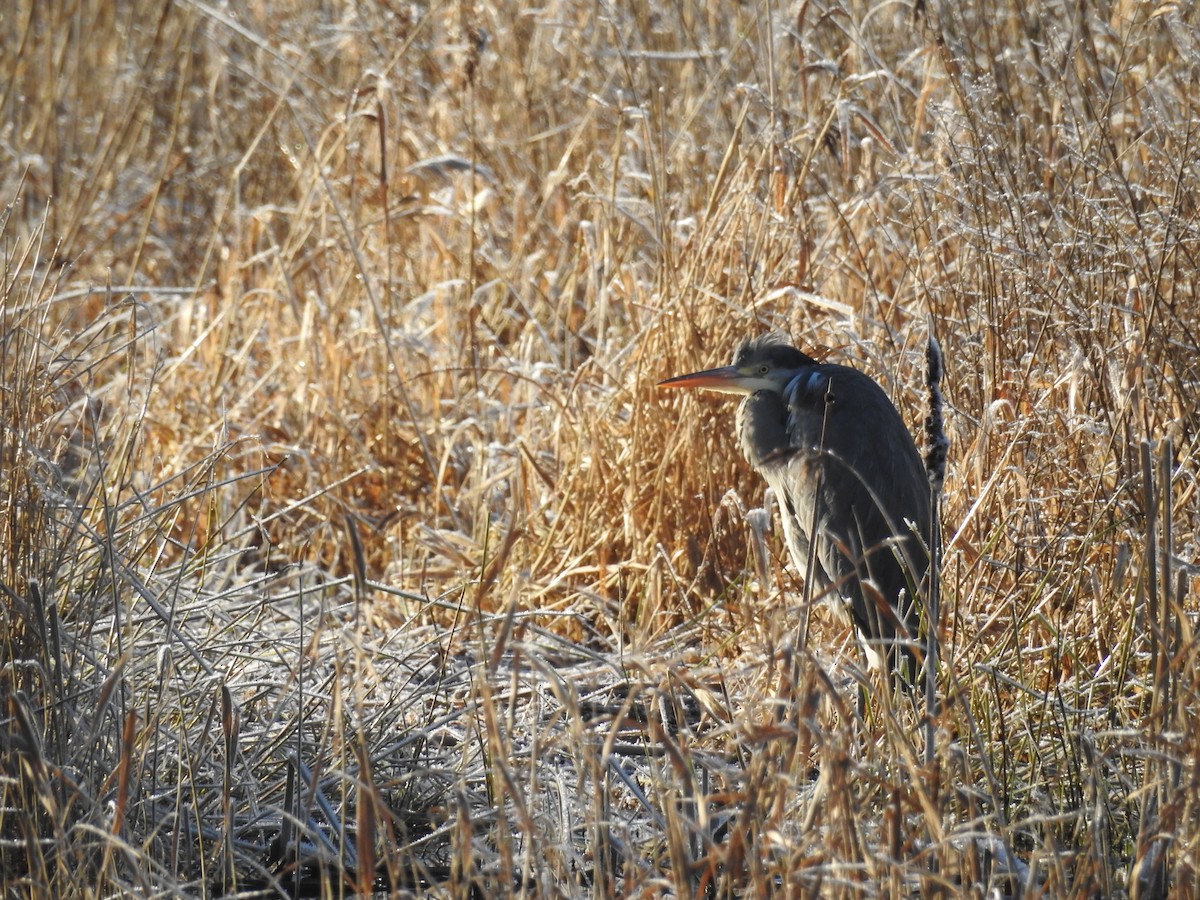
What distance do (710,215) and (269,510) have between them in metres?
1.43

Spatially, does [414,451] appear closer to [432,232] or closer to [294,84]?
[432,232]

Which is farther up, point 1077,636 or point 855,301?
point 855,301

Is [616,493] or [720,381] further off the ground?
[720,381]

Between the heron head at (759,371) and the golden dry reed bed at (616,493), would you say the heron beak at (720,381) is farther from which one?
the golden dry reed bed at (616,493)

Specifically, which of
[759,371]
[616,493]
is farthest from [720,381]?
[616,493]

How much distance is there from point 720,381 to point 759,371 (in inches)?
3.5

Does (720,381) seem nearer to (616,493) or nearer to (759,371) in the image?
(759,371)

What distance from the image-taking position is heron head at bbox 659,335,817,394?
3.30m

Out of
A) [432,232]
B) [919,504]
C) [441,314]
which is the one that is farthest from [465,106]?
[919,504]

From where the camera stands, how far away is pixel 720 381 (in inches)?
132

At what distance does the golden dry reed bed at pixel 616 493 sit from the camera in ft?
6.49

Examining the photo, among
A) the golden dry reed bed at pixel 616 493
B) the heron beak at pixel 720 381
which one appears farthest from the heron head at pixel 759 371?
the golden dry reed bed at pixel 616 493

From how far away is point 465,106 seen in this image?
487 cm

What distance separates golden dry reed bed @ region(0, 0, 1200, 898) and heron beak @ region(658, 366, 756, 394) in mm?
230
